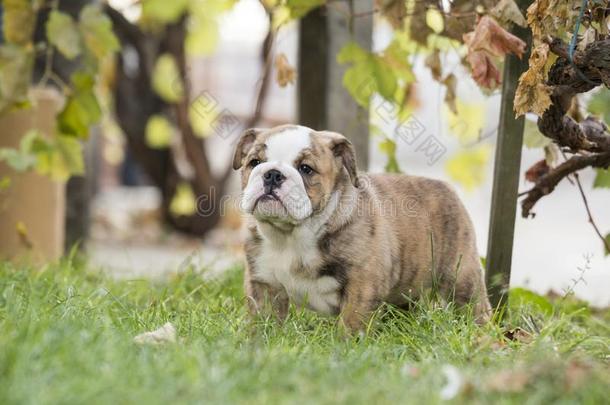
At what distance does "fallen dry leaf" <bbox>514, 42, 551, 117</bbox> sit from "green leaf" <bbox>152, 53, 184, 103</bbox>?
545cm

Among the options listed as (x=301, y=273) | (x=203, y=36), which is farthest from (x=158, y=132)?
(x=301, y=273)

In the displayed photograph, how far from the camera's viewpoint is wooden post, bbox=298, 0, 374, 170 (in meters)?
4.46

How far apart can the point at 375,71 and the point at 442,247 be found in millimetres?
778

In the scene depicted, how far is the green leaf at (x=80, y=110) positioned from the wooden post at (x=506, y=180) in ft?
6.04

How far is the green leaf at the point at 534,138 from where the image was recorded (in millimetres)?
3537

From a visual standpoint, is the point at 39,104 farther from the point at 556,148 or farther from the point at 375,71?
the point at 556,148

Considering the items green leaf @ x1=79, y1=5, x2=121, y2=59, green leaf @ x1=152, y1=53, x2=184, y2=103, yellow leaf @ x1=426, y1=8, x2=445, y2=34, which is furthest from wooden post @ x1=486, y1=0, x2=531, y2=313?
green leaf @ x1=152, y1=53, x2=184, y2=103

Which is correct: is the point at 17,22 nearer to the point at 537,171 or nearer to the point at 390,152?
the point at 390,152

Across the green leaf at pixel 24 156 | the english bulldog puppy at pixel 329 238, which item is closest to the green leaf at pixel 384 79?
the english bulldog puppy at pixel 329 238

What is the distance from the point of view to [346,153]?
10.4ft

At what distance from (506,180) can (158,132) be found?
5.46 meters

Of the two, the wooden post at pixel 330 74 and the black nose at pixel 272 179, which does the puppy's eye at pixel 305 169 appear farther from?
the wooden post at pixel 330 74

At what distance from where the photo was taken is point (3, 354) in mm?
2117

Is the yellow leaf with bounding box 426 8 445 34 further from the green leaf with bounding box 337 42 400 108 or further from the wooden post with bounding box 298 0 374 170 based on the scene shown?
the wooden post with bounding box 298 0 374 170
